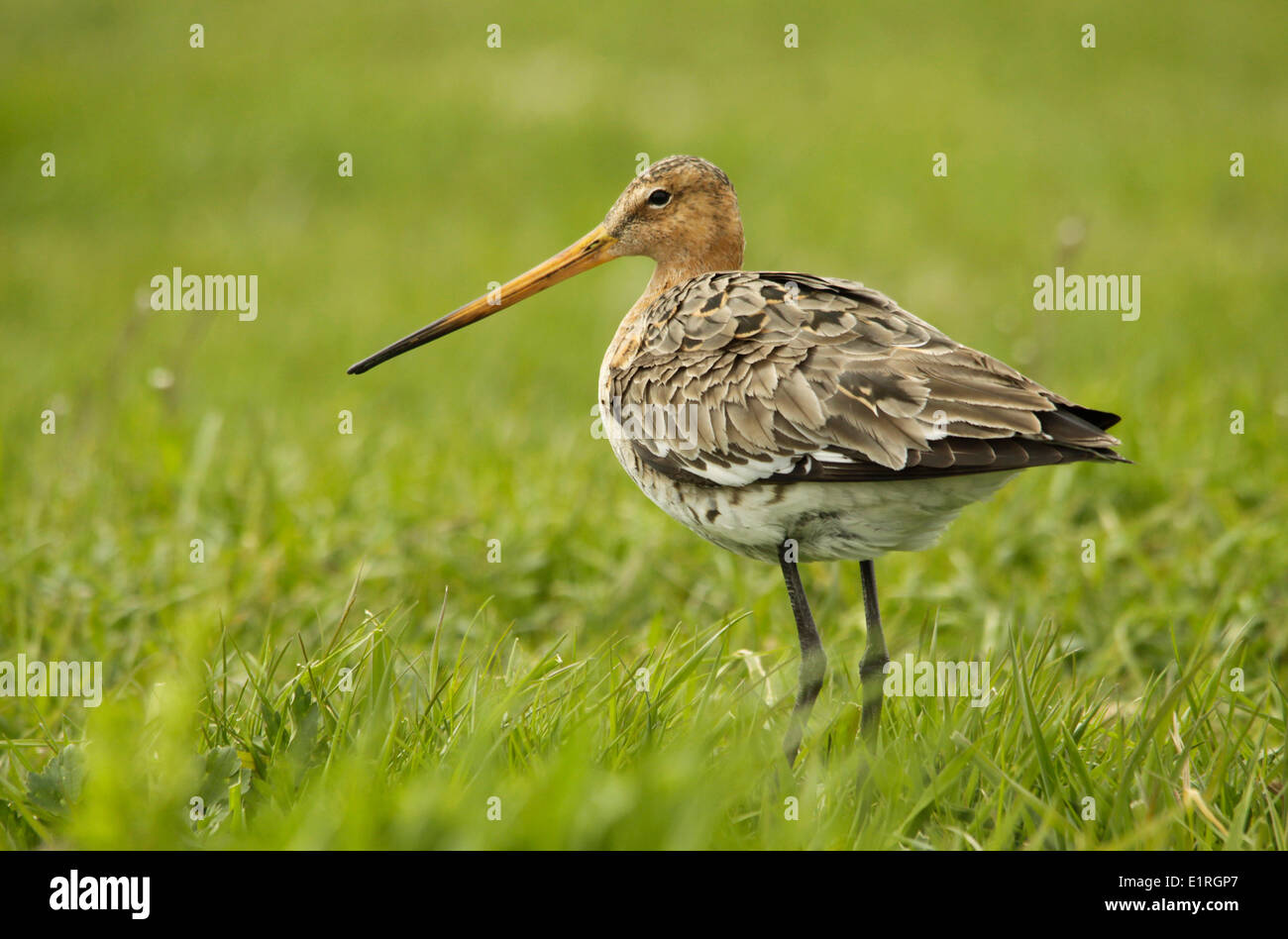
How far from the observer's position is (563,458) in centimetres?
702

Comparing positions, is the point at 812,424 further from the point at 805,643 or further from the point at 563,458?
the point at 563,458

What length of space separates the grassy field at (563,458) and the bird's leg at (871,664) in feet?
0.31

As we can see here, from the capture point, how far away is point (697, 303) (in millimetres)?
4152

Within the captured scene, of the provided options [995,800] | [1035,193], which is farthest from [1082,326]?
[995,800]

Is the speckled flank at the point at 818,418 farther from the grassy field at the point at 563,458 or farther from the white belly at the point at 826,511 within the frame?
the grassy field at the point at 563,458

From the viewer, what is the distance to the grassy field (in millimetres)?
3301

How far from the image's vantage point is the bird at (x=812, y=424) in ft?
11.5

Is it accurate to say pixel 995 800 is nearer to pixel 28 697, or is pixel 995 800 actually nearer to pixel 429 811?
pixel 429 811

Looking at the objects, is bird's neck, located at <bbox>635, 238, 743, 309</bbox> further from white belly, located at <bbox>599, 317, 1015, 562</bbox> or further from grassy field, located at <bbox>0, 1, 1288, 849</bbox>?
grassy field, located at <bbox>0, 1, 1288, 849</bbox>

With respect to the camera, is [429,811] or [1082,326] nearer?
[429,811]

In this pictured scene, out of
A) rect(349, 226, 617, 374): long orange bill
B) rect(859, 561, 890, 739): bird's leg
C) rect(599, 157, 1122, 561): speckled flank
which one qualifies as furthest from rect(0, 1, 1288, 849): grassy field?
rect(349, 226, 617, 374): long orange bill

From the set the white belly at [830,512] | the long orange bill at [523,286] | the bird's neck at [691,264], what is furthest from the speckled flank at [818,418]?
the long orange bill at [523,286]

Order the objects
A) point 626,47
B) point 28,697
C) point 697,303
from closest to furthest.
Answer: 1. point 697,303
2. point 28,697
3. point 626,47

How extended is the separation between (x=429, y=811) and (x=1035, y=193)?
13.1 metres
